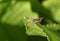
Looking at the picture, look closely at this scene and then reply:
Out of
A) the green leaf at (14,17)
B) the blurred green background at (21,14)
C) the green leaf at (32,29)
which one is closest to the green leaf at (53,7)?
the blurred green background at (21,14)

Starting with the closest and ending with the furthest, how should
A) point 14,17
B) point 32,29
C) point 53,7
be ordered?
1. point 32,29
2. point 14,17
3. point 53,7

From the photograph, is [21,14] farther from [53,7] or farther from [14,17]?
[53,7]

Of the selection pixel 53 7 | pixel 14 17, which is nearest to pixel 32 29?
pixel 14 17

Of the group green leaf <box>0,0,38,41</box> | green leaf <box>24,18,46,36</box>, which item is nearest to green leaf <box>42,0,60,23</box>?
green leaf <box>0,0,38,41</box>

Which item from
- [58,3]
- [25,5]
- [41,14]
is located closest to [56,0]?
[58,3]

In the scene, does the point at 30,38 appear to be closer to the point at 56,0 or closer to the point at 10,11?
the point at 10,11

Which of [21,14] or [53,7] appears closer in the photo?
[21,14]

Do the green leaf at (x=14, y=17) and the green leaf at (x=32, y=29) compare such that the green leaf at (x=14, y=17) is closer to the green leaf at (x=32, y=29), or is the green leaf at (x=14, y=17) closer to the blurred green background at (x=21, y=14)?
the blurred green background at (x=21, y=14)

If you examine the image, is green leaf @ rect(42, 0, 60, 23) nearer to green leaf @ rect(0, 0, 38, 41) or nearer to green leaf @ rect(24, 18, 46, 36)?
green leaf @ rect(0, 0, 38, 41)
